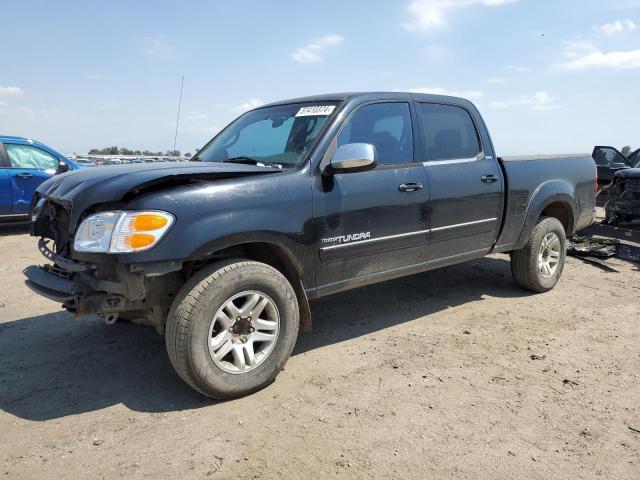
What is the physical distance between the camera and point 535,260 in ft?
17.4

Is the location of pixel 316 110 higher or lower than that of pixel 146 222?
higher

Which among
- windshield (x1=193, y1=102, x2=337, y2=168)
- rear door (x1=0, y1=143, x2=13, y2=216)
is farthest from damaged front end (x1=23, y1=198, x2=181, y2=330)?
rear door (x1=0, y1=143, x2=13, y2=216)

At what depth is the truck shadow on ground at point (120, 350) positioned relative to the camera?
10.3 ft

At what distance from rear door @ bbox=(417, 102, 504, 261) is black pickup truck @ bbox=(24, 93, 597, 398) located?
0.05ft

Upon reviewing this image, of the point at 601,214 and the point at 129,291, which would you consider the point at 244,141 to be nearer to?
the point at 129,291

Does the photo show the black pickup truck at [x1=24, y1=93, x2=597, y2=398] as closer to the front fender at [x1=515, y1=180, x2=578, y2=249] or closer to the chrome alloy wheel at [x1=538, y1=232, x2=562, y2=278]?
the front fender at [x1=515, y1=180, x2=578, y2=249]

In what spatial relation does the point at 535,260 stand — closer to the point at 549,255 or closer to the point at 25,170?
the point at 549,255

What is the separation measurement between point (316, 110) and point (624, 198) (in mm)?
5896

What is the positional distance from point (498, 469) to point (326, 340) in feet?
6.26

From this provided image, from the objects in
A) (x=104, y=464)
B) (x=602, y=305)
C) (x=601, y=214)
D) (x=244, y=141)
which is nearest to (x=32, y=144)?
(x=244, y=141)

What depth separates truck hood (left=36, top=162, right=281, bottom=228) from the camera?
2930 mm

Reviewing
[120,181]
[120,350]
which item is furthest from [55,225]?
[120,350]

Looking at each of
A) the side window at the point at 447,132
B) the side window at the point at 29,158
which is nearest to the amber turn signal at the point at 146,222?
the side window at the point at 447,132

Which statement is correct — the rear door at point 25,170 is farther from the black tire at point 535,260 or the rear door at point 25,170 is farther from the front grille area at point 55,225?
the black tire at point 535,260
